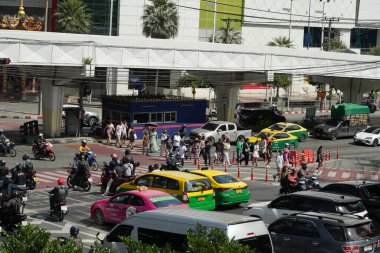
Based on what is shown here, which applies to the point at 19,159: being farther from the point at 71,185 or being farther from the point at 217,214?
the point at 217,214

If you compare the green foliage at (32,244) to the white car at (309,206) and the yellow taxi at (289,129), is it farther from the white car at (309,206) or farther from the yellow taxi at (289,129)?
the yellow taxi at (289,129)

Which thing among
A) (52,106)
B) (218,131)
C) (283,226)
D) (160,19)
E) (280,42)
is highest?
(160,19)

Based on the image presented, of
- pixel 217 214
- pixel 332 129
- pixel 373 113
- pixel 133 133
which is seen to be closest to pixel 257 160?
pixel 133 133

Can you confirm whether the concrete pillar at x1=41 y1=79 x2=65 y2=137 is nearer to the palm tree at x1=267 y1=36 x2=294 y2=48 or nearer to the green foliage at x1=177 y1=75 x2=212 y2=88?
the green foliage at x1=177 y1=75 x2=212 y2=88

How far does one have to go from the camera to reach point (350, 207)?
20484mm

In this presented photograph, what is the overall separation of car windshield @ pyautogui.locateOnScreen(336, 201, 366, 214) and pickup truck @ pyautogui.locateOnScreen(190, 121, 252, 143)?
24567 millimetres

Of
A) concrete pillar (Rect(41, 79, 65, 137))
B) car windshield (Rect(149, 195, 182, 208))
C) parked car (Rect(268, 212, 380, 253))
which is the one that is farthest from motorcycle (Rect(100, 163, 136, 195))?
concrete pillar (Rect(41, 79, 65, 137))

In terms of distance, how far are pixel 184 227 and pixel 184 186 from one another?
8.17 meters

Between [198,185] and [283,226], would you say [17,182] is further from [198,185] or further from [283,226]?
[283,226]

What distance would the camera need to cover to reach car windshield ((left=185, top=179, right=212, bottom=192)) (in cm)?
2348

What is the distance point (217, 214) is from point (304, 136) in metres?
34.6

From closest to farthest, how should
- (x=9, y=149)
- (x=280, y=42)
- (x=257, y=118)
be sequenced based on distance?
1. (x=9, y=149)
2. (x=257, y=118)
3. (x=280, y=42)

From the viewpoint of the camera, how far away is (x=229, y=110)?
5525 cm

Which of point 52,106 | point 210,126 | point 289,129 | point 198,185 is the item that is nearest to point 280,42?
point 289,129
